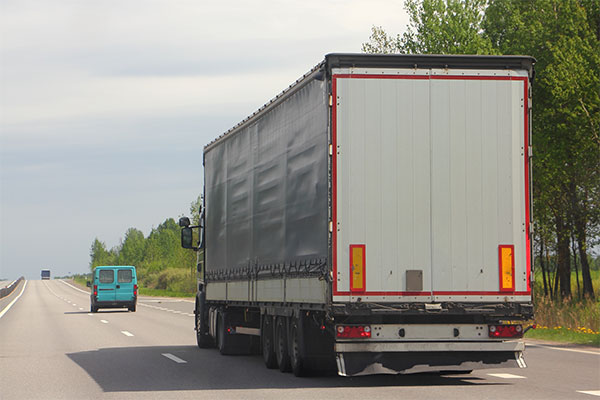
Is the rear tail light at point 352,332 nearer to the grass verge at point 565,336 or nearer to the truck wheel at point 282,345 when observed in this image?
the truck wheel at point 282,345

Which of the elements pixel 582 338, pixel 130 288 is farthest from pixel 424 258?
pixel 130 288

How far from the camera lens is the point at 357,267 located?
11547 mm

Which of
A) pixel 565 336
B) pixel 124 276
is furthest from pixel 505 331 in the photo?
pixel 124 276

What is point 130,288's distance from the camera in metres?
42.0

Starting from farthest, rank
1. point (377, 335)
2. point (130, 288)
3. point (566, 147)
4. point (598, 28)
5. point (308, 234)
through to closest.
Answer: point (130, 288), point (598, 28), point (566, 147), point (308, 234), point (377, 335)

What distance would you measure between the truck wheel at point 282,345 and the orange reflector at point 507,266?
326cm

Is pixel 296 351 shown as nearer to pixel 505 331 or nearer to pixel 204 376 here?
pixel 204 376

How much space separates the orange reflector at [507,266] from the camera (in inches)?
464

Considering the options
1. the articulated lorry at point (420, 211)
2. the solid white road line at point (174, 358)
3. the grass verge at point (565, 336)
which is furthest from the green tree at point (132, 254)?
the articulated lorry at point (420, 211)

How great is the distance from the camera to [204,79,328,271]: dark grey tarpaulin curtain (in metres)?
12.2

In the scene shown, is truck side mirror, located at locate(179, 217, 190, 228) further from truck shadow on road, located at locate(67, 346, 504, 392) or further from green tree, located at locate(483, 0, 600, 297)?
green tree, located at locate(483, 0, 600, 297)

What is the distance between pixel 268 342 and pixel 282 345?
3.35ft

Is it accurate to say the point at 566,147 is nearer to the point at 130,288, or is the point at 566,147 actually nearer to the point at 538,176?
the point at 538,176

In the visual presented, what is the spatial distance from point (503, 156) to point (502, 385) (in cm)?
286
